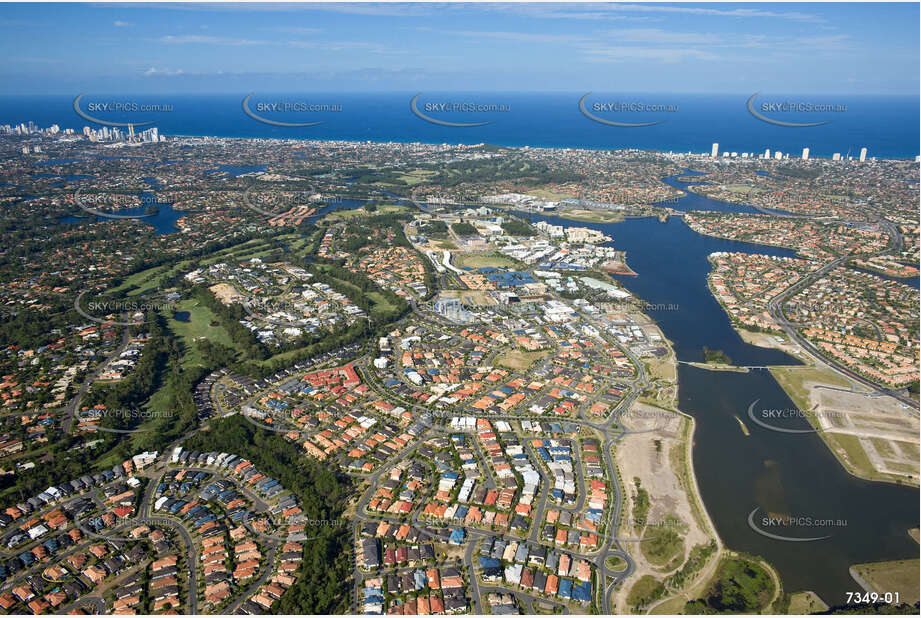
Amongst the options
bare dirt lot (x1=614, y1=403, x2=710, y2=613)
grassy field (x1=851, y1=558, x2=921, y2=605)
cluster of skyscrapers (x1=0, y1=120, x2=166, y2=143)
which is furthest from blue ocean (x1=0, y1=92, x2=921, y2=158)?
grassy field (x1=851, y1=558, x2=921, y2=605)

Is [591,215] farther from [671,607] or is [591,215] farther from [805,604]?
[671,607]

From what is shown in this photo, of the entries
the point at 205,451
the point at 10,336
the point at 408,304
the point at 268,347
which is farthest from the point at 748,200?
the point at 10,336

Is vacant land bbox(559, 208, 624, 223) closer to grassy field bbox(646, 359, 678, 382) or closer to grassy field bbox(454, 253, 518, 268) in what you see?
grassy field bbox(454, 253, 518, 268)

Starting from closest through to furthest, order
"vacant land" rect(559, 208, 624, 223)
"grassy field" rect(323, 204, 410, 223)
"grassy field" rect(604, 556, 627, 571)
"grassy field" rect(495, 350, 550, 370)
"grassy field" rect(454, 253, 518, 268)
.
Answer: "grassy field" rect(604, 556, 627, 571)
"grassy field" rect(495, 350, 550, 370)
"grassy field" rect(454, 253, 518, 268)
"grassy field" rect(323, 204, 410, 223)
"vacant land" rect(559, 208, 624, 223)

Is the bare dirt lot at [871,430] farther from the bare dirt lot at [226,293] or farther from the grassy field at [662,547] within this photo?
the bare dirt lot at [226,293]

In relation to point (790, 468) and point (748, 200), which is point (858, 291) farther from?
point (748, 200)
